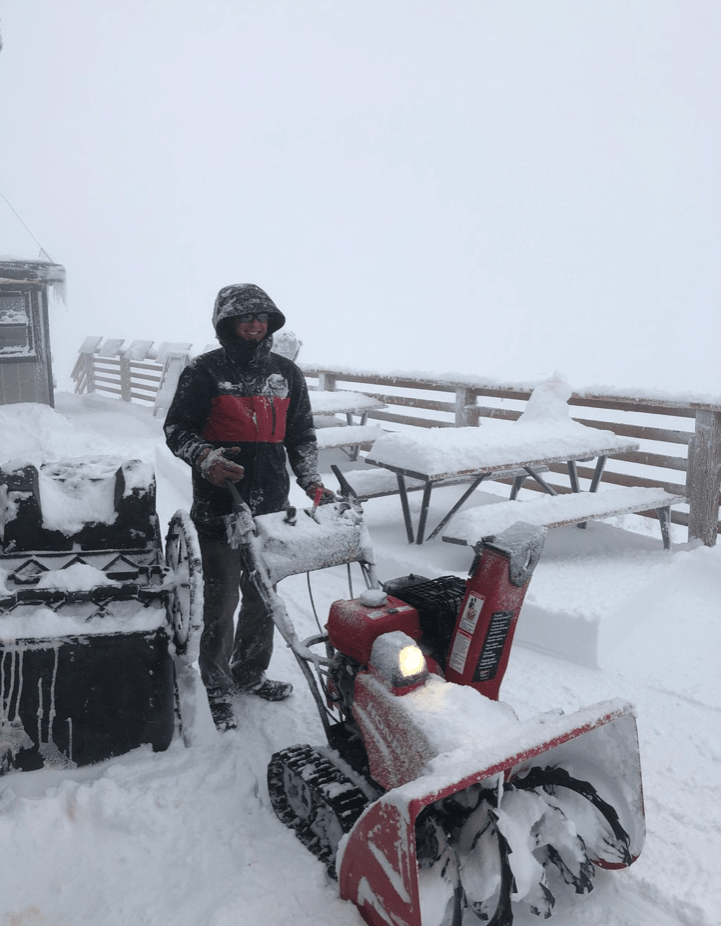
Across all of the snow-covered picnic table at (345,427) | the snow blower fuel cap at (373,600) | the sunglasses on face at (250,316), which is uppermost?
the sunglasses on face at (250,316)

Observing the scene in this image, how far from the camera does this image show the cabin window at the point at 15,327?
37.2ft

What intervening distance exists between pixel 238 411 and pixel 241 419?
38 mm

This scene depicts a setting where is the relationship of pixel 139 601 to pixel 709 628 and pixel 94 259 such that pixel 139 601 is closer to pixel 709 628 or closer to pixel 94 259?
pixel 709 628

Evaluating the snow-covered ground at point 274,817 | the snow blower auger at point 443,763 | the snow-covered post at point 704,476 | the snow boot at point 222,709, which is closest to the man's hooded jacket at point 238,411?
the snow blower auger at point 443,763

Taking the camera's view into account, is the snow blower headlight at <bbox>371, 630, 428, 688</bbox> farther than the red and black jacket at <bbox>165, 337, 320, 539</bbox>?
No

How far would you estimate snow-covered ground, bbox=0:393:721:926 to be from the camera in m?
2.06

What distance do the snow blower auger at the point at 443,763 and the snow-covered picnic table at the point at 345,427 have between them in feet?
14.9

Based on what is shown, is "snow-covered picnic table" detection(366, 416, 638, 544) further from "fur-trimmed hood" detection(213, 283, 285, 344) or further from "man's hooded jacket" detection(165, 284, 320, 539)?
"fur-trimmed hood" detection(213, 283, 285, 344)

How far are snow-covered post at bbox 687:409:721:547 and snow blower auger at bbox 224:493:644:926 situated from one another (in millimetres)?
3561

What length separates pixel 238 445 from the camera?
9.75 ft

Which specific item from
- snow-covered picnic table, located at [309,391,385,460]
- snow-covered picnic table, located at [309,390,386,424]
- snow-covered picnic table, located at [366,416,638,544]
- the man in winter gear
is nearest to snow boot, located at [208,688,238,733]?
the man in winter gear

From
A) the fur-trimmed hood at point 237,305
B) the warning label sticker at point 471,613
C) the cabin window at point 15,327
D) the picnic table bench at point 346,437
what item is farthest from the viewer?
the cabin window at point 15,327

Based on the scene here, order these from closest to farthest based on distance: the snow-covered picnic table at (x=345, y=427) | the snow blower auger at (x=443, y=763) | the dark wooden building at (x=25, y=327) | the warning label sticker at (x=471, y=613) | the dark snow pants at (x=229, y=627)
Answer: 1. the snow blower auger at (x=443, y=763)
2. the warning label sticker at (x=471, y=613)
3. the dark snow pants at (x=229, y=627)
4. the snow-covered picnic table at (x=345, y=427)
5. the dark wooden building at (x=25, y=327)

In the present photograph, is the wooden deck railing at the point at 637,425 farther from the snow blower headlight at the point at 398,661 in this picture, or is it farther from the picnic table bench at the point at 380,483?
the snow blower headlight at the point at 398,661
